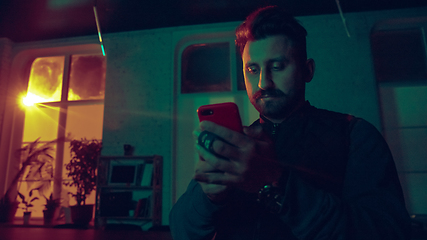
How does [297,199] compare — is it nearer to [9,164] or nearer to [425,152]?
[425,152]

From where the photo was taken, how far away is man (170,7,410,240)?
0.49 m

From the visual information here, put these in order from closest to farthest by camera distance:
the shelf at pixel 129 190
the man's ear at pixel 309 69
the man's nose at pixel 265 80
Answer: the man's nose at pixel 265 80 → the man's ear at pixel 309 69 → the shelf at pixel 129 190

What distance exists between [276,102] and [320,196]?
35 cm

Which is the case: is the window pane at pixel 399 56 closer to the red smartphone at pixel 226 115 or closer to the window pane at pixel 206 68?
the window pane at pixel 206 68

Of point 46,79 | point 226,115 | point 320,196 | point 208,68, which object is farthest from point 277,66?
point 46,79

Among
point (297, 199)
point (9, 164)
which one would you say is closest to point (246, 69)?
point (297, 199)

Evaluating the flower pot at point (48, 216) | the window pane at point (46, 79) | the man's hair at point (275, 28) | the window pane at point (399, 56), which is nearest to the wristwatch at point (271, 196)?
the man's hair at point (275, 28)

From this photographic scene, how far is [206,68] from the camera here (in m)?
4.99

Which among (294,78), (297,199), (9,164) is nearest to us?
(297,199)

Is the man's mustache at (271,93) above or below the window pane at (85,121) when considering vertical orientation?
below

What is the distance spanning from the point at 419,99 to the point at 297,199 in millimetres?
5043

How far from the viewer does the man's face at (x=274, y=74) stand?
2.63 ft

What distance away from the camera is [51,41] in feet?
17.8

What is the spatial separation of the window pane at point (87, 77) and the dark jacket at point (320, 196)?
520 cm
